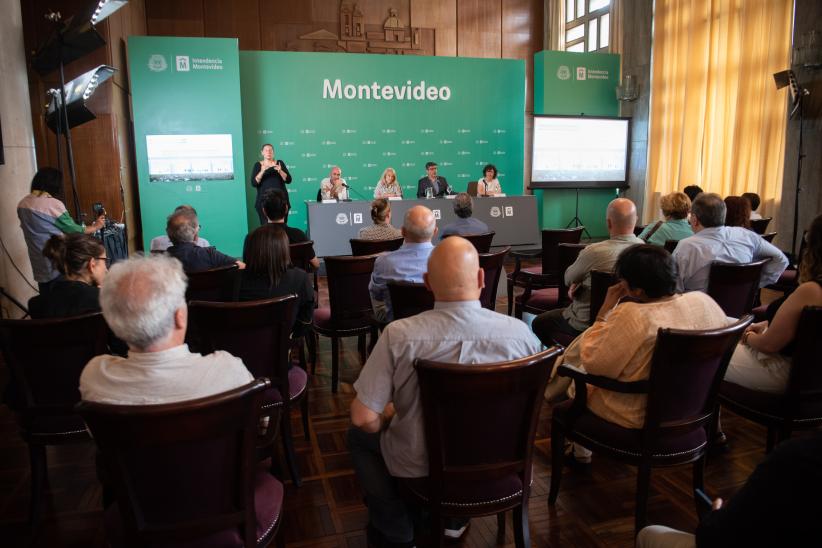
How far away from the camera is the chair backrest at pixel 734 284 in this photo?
2.91m

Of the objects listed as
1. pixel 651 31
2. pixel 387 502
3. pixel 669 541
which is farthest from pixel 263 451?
pixel 651 31

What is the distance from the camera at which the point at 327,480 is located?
8.18 ft

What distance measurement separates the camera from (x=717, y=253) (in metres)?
3.16

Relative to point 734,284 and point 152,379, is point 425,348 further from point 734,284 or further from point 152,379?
point 734,284

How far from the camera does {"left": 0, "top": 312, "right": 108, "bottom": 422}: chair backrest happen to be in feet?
6.57

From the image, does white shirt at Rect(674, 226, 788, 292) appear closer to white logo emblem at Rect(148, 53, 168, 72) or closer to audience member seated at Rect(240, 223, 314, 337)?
audience member seated at Rect(240, 223, 314, 337)

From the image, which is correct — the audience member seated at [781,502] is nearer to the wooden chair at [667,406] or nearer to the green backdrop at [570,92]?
the wooden chair at [667,406]

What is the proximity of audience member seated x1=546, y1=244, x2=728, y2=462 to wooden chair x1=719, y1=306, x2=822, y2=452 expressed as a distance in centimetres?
31

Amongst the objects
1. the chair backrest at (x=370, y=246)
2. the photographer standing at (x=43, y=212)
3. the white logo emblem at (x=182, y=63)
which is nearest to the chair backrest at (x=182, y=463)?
the chair backrest at (x=370, y=246)

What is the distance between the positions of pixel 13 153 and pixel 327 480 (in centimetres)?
427

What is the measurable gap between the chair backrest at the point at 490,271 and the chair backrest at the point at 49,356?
191 centimetres

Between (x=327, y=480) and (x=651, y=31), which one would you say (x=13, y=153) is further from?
(x=651, y=31)

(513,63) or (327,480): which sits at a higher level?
(513,63)

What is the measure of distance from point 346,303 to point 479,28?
9.02 m
